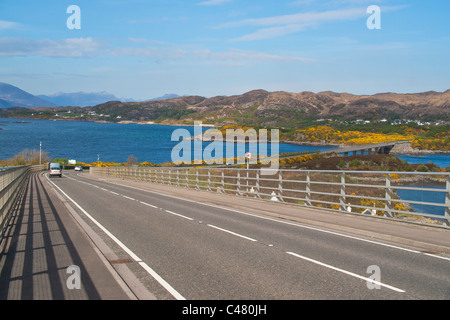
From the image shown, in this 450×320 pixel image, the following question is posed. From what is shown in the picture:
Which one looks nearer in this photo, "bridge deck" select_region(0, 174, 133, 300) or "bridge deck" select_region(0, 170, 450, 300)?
"bridge deck" select_region(0, 174, 133, 300)

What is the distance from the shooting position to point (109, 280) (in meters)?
7.31

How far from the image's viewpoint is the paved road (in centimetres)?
674

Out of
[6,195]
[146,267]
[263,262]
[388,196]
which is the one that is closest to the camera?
[146,267]

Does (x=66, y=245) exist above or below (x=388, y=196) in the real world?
below

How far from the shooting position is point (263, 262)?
8656mm

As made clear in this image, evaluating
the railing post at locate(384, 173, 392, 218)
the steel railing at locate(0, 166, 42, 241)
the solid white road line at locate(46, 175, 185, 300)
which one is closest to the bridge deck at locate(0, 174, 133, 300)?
the steel railing at locate(0, 166, 42, 241)

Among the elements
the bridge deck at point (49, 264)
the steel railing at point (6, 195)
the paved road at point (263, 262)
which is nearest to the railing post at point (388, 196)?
the paved road at point (263, 262)

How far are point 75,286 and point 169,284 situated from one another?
1426 millimetres

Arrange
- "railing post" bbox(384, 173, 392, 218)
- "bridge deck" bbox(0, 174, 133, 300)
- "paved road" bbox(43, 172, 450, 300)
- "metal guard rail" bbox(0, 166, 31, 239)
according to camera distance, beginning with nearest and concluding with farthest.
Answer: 1. "bridge deck" bbox(0, 174, 133, 300)
2. "paved road" bbox(43, 172, 450, 300)
3. "metal guard rail" bbox(0, 166, 31, 239)
4. "railing post" bbox(384, 173, 392, 218)

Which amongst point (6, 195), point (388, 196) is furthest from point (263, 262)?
point (6, 195)

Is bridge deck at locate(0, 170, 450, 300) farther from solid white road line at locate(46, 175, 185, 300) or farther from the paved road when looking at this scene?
solid white road line at locate(46, 175, 185, 300)

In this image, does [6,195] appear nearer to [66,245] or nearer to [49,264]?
[66,245]

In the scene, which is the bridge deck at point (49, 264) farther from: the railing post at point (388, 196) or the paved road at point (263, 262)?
the railing post at point (388, 196)
